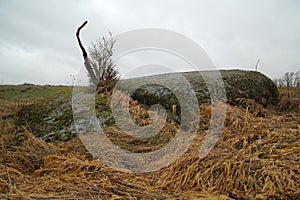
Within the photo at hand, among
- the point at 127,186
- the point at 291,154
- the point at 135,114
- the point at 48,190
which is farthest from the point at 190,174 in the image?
the point at 135,114

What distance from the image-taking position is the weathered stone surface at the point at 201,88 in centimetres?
510

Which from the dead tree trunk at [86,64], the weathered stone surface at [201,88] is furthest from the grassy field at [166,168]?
the dead tree trunk at [86,64]

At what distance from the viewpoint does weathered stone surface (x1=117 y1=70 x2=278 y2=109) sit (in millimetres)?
5102

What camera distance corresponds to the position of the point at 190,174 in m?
2.67

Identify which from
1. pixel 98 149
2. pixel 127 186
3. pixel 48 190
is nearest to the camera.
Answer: pixel 48 190

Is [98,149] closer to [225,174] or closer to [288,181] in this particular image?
[225,174]

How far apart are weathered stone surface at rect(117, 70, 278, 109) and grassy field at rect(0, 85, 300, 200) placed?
89 centimetres

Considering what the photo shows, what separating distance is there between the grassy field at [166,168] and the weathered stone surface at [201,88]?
886 millimetres

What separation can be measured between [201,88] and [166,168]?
277cm

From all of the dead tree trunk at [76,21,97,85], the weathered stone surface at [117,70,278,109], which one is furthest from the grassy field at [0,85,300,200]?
the dead tree trunk at [76,21,97,85]

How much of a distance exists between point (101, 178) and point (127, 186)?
1.07 feet

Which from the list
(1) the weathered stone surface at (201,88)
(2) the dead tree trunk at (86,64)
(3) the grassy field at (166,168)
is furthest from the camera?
(2) the dead tree trunk at (86,64)

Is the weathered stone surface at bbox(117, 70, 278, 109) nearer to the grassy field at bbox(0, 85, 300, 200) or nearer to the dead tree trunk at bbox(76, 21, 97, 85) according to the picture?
the dead tree trunk at bbox(76, 21, 97, 85)

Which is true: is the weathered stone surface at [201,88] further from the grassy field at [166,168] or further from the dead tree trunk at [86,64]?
the grassy field at [166,168]
